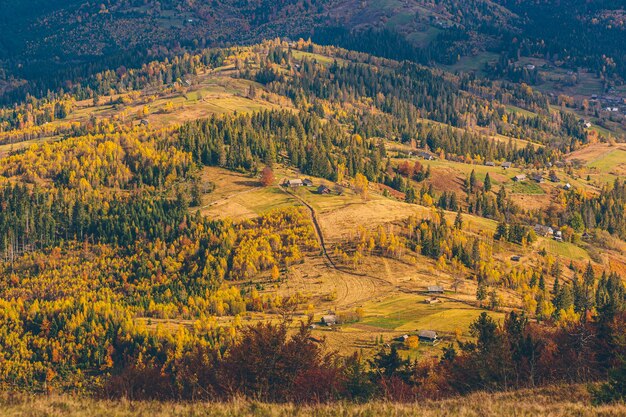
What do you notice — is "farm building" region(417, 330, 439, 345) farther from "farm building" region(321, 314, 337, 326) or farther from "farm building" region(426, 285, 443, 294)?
"farm building" region(426, 285, 443, 294)

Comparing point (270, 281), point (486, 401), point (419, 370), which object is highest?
point (486, 401)

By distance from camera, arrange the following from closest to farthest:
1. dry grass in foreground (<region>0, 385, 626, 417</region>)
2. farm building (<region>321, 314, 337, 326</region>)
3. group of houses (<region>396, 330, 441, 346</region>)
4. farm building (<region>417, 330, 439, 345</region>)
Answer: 1. dry grass in foreground (<region>0, 385, 626, 417</region>)
2. group of houses (<region>396, 330, 441, 346</region>)
3. farm building (<region>417, 330, 439, 345</region>)
4. farm building (<region>321, 314, 337, 326</region>)

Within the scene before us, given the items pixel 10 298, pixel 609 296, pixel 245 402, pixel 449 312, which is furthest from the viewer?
pixel 10 298

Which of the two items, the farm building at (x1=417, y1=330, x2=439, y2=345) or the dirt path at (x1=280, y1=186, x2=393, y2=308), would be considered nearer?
the farm building at (x1=417, y1=330, x2=439, y2=345)

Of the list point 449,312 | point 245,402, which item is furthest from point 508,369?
point 449,312

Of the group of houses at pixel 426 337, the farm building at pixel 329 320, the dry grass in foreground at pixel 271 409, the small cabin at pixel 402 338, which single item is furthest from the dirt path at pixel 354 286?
the dry grass in foreground at pixel 271 409

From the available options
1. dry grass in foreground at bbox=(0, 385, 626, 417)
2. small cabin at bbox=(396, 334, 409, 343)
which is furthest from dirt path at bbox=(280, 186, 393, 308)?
dry grass in foreground at bbox=(0, 385, 626, 417)

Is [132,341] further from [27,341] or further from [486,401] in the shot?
[486,401]

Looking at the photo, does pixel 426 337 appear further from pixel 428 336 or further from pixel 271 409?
pixel 271 409
